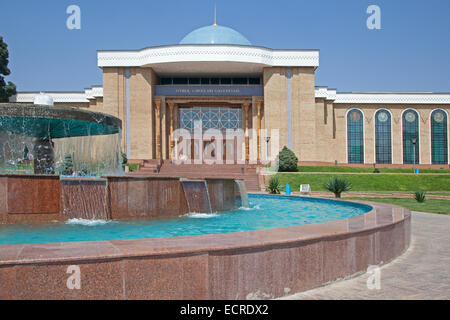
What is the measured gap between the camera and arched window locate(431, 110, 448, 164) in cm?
4541

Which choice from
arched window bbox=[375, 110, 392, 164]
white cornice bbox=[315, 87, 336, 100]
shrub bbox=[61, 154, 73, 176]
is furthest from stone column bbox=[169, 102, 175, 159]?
arched window bbox=[375, 110, 392, 164]

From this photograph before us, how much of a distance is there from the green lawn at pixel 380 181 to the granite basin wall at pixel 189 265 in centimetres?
1982

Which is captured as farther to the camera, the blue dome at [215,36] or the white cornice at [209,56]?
the blue dome at [215,36]

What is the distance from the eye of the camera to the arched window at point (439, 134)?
45.4 metres

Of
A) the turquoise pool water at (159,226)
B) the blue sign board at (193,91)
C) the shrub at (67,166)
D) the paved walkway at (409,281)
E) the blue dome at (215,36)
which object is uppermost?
the blue dome at (215,36)

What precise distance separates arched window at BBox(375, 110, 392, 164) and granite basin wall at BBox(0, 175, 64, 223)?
4181cm

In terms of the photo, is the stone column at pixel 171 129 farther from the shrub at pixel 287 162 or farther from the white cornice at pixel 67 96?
the shrub at pixel 287 162

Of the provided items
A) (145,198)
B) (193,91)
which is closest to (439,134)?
(193,91)

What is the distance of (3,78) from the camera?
4069cm

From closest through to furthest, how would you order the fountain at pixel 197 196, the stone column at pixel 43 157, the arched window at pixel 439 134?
the fountain at pixel 197 196 → the stone column at pixel 43 157 → the arched window at pixel 439 134

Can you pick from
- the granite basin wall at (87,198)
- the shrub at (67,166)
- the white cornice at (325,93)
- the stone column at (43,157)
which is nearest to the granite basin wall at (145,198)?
the granite basin wall at (87,198)

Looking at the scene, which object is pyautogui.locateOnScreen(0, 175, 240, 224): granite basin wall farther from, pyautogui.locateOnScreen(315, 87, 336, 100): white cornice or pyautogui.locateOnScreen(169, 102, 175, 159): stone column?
pyautogui.locateOnScreen(315, 87, 336, 100): white cornice
